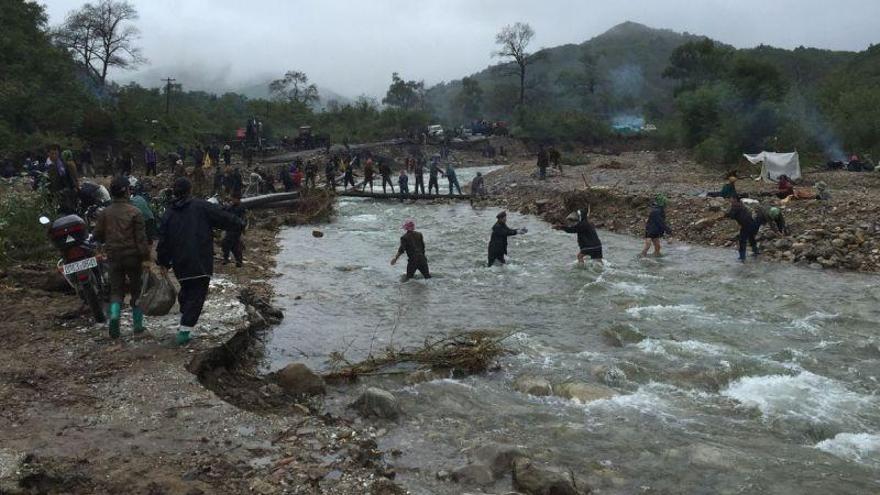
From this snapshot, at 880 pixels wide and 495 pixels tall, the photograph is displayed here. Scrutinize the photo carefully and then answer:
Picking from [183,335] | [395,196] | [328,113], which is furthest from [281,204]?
[328,113]

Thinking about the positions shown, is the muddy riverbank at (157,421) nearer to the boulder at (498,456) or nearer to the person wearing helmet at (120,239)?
the person wearing helmet at (120,239)

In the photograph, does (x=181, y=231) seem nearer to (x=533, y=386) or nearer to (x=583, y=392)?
(x=533, y=386)

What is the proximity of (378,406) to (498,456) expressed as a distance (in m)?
1.29

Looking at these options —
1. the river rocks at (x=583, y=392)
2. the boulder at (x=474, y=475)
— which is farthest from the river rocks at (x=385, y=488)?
the river rocks at (x=583, y=392)

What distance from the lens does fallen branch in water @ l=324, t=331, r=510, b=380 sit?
6.80 metres

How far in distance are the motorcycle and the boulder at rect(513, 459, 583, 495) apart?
456 centimetres

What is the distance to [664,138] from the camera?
155 ft

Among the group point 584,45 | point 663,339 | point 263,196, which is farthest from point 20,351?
point 584,45

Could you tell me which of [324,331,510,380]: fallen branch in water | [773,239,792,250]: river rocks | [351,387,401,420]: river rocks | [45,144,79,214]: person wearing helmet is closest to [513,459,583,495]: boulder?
[351,387,401,420]: river rocks

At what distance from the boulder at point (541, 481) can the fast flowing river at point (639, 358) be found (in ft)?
1.30

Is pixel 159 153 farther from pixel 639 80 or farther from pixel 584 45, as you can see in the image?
pixel 584 45

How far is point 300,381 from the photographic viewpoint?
6016mm

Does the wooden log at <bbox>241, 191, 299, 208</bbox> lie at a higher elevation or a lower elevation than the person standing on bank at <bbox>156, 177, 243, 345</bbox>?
lower

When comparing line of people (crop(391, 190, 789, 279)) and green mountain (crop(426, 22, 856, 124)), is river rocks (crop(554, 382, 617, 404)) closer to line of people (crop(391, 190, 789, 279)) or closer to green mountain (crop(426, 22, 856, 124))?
line of people (crop(391, 190, 789, 279))
